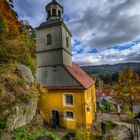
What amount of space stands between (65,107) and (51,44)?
8.52m

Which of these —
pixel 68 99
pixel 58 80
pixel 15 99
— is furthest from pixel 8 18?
pixel 15 99

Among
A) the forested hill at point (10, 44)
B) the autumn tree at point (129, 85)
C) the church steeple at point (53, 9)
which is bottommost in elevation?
the autumn tree at point (129, 85)

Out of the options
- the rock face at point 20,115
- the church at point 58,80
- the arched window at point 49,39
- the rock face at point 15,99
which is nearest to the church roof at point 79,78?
the church at point 58,80

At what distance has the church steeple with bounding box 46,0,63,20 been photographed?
21.1m

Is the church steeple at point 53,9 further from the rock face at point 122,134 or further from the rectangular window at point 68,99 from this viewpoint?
the rock face at point 122,134

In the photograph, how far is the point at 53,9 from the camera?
21422 mm

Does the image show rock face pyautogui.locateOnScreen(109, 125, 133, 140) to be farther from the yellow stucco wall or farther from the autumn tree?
the autumn tree

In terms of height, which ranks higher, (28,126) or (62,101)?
(62,101)

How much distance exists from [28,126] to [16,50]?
811 cm

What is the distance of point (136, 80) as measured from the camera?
27266 mm

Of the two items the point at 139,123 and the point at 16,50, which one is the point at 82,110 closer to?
the point at 139,123

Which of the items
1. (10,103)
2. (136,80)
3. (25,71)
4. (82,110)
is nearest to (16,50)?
(25,71)

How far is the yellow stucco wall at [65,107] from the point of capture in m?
17.6

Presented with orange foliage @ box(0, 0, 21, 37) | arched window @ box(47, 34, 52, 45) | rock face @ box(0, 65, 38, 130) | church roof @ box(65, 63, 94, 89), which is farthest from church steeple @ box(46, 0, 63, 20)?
rock face @ box(0, 65, 38, 130)
